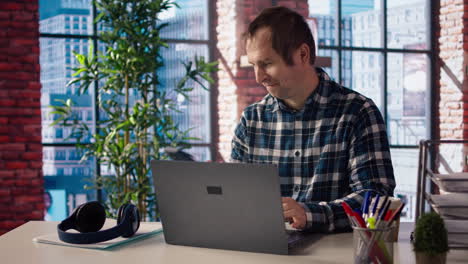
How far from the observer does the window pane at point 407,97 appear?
535 cm

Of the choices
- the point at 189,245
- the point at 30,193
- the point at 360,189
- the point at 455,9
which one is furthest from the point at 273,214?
the point at 455,9

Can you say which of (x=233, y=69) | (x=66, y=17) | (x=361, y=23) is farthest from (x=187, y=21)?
(x=361, y=23)

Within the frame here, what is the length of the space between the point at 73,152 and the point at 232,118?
129cm

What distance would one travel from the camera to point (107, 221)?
1712 mm

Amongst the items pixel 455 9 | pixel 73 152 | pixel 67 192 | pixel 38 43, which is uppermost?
pixel 455 9

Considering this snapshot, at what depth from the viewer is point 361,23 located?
5.24 metres

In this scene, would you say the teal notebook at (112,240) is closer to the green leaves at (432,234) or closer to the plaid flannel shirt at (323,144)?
the plaid flannel shirt at (323,144)

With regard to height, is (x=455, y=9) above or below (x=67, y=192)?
above

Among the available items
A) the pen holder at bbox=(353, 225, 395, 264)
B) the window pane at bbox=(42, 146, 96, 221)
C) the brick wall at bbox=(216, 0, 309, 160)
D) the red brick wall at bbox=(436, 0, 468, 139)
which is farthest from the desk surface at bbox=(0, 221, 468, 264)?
the red brick wall at bbox=(436, 0, 468, 139)

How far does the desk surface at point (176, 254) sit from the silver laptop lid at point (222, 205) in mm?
28

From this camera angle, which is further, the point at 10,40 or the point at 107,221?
the point at 10,40

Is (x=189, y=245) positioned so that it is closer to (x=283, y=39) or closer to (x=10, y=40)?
(x=283, y=39)

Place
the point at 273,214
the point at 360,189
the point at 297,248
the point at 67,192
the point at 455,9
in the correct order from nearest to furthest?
1. the point at 273,214
2. the point at 297,248
3. the point at 360,189
4. the point at 67,192
5. the point at 455,9

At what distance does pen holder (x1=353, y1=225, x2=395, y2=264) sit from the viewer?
1047 mm
